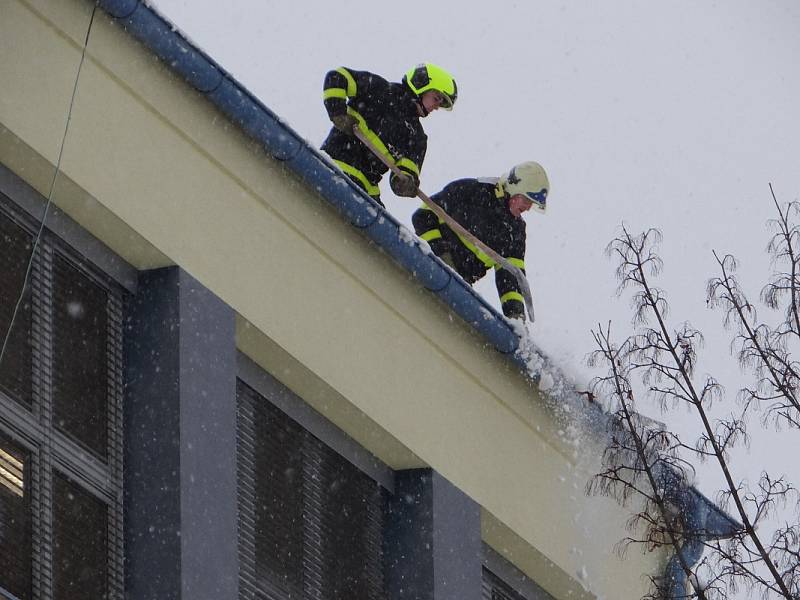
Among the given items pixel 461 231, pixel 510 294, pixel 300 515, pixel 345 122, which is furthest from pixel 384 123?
pixel 300 515

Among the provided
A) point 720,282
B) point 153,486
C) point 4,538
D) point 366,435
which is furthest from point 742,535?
point 4,538

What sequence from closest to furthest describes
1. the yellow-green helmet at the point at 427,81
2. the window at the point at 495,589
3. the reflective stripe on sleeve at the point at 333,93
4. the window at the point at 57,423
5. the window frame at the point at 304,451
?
the window at the point at 57,423 → the window frame at the point at 304,451 → the window at the point at 495,589 → the reflective stripe on sleeve at the point at 333,93 → the yellow-green helmet at the point at 427,81

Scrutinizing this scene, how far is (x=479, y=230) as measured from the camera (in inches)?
559

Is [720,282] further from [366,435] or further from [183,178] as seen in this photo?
[183,178]

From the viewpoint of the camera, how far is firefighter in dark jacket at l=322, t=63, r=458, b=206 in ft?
42.6

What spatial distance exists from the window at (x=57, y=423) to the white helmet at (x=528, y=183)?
556 cm

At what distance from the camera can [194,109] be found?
9633 mm

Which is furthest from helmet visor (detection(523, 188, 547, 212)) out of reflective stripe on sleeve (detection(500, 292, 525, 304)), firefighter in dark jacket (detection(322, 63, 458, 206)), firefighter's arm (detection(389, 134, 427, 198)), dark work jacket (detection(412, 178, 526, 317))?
firefighter in dark jacket (detection(322, 63, 458, 206))

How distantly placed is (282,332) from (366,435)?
3.54ft

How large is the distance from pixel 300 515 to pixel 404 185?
11.0 feet

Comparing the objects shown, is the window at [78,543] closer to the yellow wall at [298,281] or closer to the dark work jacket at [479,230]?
the yellow wall at [298,281]

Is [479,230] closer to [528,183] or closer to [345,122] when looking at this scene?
[528,183]

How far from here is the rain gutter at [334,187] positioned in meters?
9.27

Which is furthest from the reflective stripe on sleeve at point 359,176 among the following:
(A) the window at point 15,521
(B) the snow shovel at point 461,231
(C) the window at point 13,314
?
(A) the window at point 15,521
